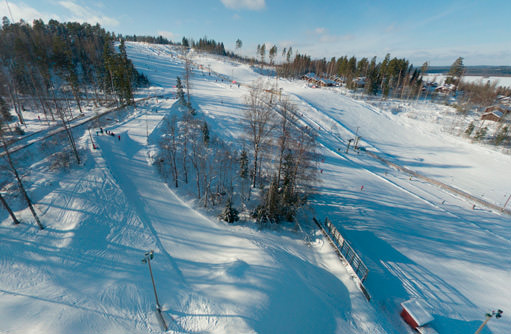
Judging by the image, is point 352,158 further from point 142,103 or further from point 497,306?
point 142,103

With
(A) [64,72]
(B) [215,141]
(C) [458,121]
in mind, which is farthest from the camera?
(C) [458,121]

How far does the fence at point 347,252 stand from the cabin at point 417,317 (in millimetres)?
2146

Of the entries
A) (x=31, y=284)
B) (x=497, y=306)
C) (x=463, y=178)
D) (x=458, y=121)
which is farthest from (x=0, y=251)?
(x=458, y=121)

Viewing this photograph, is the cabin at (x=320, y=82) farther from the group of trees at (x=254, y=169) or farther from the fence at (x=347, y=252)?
the fence at (x=347, y=252)

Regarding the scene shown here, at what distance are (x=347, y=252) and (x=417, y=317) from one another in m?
→ 5.43

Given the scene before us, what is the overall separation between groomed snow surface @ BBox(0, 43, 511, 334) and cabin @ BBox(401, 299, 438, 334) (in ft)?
2.16

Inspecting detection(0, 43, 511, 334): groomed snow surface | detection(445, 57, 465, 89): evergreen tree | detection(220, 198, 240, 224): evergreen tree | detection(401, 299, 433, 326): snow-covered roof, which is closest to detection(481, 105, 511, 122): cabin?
detection(445, 57, 465, 89): evergreen tree

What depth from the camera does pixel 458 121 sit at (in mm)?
61938

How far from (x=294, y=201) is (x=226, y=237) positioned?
7.61m

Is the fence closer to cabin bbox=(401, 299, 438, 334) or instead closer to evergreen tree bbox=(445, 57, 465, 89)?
cabin bbox=(401, 299, 438, 334)

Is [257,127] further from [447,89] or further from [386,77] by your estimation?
[447,89]

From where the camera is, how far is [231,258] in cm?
1631

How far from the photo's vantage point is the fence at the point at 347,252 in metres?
14.3

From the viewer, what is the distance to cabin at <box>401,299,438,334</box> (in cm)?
1195
